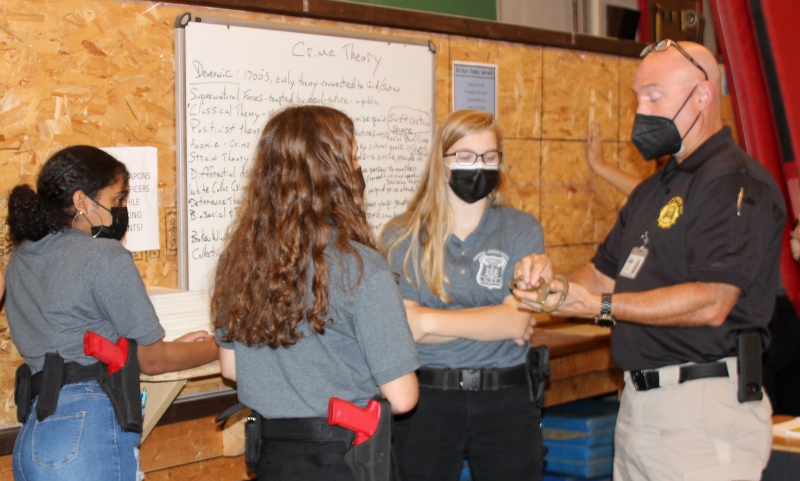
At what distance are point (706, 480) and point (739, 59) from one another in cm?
182

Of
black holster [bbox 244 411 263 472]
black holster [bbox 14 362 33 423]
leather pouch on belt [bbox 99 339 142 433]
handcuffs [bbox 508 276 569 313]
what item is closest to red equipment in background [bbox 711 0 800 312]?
handcuffs [bbox 508 276 569 313]

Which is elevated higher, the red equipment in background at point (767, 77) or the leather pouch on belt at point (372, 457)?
the red equipment in background at point (767, 77)

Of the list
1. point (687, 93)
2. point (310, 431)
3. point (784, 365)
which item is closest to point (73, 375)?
point (310, 431)

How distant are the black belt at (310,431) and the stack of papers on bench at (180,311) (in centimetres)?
101

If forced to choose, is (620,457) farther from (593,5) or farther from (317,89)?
(593,5)

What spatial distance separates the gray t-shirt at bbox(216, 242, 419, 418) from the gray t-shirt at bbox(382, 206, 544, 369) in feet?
2.08

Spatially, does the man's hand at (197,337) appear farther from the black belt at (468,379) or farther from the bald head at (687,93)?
the bald head at (687,93)

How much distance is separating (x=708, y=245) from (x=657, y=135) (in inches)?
16.8

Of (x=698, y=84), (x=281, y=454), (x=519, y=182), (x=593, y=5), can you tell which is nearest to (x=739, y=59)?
(x=698, y=84)

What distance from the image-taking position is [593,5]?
189 inches

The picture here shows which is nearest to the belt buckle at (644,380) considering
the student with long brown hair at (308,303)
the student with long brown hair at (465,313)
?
the student with long brown hair at (465,313)

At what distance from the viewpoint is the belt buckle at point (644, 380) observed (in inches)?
83.0

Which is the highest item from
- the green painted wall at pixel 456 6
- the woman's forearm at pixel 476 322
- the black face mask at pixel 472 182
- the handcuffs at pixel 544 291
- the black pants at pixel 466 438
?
the green painted wall at pixel 456 6

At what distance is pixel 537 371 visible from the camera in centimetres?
229
